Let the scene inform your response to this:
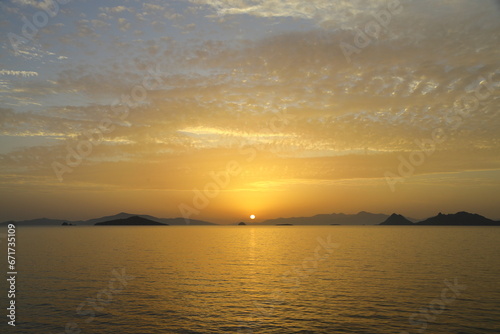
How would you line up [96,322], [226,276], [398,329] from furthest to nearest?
[226,276] < [96,322] < [398,329]

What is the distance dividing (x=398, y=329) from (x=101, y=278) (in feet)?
161

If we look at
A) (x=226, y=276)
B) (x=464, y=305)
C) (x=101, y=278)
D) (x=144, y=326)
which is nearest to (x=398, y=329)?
(x=464, y=305)

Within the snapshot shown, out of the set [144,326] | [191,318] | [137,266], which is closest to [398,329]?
[191,318]

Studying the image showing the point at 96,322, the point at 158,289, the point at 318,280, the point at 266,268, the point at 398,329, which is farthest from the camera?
the point at 266,268

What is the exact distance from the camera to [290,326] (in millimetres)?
35531

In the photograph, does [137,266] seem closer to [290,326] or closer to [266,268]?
[266,268]

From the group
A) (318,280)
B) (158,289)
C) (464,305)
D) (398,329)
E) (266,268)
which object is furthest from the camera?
(266,268)

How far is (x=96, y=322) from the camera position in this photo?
3744 cm

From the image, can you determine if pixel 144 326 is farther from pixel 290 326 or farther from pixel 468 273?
pixel 468 273

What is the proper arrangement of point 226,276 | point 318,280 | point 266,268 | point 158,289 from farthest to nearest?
point 266,268, point 226,276, point 318,280, point 158,289

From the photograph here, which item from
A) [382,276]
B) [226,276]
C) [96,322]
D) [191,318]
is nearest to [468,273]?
[382,276]

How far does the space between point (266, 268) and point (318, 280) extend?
1855 centimetres

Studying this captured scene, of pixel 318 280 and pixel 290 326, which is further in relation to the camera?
pixel 318 280

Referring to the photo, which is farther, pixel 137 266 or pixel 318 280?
pixel 137 266
